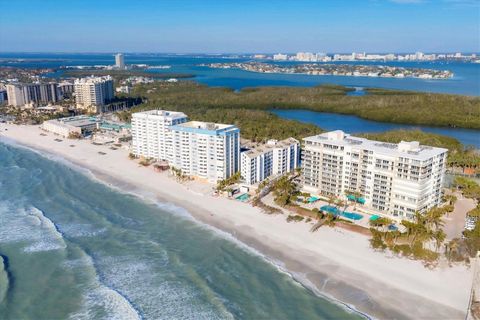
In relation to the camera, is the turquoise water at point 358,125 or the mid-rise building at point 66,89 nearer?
→ the turquoise water at point 358,125

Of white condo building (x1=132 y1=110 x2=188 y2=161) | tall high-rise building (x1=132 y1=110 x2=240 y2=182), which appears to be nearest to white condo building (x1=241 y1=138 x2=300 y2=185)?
tall high-rise building (x1=132 y1=110 x2=240 y2=182)

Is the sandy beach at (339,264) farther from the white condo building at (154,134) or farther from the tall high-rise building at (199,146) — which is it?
the white condo building at (154,134)

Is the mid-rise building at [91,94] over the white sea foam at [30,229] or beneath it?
over

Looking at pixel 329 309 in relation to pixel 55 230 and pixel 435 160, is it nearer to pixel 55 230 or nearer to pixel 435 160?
pixel 435 160

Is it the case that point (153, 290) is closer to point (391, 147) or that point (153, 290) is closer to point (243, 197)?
point (243, 197)

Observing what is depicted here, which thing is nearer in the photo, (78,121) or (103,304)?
(103,304)

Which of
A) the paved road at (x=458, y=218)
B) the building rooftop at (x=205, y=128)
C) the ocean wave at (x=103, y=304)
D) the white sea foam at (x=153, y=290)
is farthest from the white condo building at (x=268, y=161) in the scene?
the ocean wave at (x=103, y=304)

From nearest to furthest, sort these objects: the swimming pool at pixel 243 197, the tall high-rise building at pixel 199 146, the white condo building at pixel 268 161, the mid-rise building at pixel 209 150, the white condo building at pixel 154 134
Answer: the swimming pool at pixel 243 197
the white condo building at pixel 268 161
the mid-rise building at pixel 209 150
the tall high-rise building at pixel 199 146
the white condo building at pixel 154 134

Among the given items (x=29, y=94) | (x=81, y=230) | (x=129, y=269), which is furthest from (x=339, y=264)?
(x=29, y=94)
